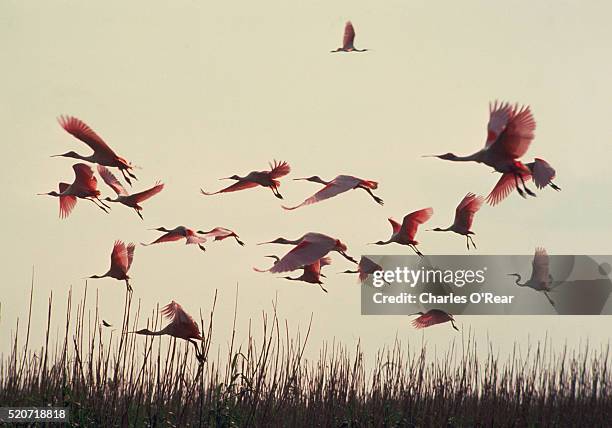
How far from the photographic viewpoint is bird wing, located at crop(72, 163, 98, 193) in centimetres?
520

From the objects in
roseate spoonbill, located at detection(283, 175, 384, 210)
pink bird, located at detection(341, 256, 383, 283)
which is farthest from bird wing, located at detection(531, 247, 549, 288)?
roseate spoonbill, located at detection(283, 175, 384, 210)

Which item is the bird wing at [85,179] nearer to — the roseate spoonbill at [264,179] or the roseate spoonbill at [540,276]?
the roseate spoonbill at [264,179]

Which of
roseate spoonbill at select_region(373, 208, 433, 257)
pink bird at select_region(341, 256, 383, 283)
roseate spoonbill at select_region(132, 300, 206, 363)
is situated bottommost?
roseate spoonbill at select_region(132, 300, 206, 363)

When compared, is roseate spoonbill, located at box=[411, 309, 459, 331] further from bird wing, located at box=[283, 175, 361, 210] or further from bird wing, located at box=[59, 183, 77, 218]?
bird wing, located at box=[59, 183, 77, 218]

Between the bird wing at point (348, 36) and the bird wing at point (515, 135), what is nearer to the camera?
the bird wing at point (515, 135)

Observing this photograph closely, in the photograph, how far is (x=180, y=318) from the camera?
4.35 meters

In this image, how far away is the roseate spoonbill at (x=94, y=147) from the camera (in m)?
4.75

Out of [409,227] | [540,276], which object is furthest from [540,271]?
[409,227]

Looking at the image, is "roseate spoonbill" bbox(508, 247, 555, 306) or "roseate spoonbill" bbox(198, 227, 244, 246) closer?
"roseate spoonbill" bbox(198, 227, 244, 246)

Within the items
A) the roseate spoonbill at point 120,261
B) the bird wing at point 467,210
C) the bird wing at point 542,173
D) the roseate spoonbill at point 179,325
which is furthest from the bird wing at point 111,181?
the bird wing at point 542,173

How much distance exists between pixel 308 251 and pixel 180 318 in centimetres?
68

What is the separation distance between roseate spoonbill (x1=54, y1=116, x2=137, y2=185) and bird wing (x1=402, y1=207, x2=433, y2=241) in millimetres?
1514

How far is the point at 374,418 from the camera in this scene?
5.79 metres

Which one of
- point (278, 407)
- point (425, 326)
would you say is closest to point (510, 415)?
→ point (425, 326)
